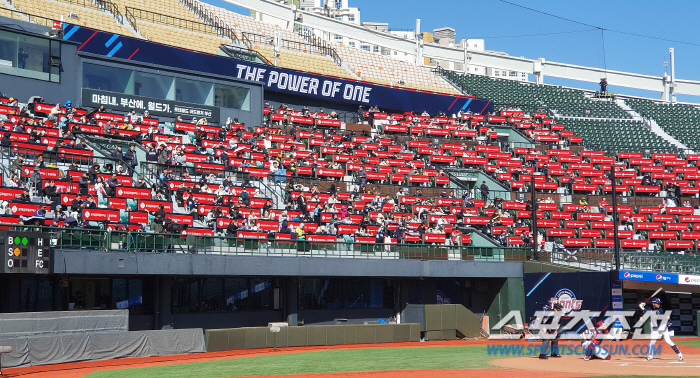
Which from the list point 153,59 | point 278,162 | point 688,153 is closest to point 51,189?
point 278,162

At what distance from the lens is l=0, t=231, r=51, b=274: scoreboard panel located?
66.0ft

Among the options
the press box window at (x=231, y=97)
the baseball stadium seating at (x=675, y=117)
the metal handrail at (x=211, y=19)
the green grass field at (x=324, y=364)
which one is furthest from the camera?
the baseball stadium seating at (x=675, y=117)

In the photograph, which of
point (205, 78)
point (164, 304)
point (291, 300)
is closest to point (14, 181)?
point (164, 304)

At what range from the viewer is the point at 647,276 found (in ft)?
102

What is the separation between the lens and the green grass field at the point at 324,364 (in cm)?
1919

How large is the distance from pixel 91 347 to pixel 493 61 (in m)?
61.8

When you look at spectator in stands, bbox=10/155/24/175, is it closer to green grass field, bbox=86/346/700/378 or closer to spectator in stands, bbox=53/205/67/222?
spectator in stands, bbox=53/205/67/222

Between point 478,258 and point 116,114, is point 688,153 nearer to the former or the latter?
point 478,258

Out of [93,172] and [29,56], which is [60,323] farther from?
[29,56]

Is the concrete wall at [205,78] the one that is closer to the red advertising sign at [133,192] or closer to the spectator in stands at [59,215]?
the red advertising sign at [133,192]

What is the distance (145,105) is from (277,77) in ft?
31.5

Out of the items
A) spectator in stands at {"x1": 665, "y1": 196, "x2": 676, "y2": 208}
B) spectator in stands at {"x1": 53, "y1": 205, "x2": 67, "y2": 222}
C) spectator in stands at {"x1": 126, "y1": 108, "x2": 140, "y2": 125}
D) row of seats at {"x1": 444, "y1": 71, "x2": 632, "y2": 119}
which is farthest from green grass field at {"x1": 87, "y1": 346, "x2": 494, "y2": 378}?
row of seats at {"x1": 444, "y1": 71, "x2": 632, "y2": 119}

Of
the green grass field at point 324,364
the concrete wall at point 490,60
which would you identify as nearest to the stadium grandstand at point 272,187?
the green grass field at point 324,364

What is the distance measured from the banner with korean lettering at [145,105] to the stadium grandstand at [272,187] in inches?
4.0
